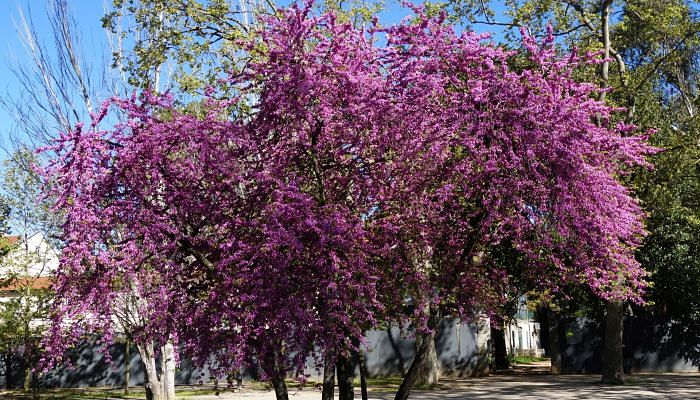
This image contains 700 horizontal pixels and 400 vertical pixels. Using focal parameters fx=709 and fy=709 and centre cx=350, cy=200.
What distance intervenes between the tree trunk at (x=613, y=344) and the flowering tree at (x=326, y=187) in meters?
13.8

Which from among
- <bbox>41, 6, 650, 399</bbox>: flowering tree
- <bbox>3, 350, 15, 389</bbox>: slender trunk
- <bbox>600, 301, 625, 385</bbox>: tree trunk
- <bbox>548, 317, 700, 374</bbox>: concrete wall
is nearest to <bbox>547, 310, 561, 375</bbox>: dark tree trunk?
<bbox>548, 317, 700, 374</bbox>: concrete wall

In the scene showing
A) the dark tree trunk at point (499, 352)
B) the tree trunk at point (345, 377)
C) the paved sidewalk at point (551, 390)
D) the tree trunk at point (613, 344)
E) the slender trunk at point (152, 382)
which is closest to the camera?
the tree trunk at point (345, 377)

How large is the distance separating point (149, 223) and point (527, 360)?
137 feet

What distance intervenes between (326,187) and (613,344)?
53.2ft

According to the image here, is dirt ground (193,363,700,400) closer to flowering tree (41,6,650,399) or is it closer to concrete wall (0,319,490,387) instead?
concrete wall (0,319,490,387)

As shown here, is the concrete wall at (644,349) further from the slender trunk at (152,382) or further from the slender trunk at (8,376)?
the slender trunk at (8,376)

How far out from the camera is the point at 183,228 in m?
8.50

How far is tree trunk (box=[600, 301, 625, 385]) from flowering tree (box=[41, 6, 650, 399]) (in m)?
13.8

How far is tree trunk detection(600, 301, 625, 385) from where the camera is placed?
2142cm

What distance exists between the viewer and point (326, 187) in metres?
8.44

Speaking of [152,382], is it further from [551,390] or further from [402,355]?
[402,355]

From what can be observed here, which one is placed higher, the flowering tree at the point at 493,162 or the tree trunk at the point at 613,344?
the flowering tree at the point at 493,162

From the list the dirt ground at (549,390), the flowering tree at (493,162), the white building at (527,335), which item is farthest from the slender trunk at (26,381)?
the white building at (527,335)

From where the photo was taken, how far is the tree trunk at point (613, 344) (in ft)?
70.3
